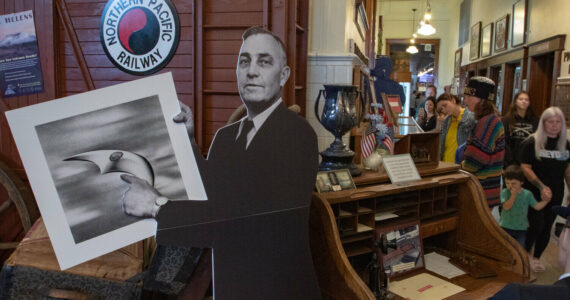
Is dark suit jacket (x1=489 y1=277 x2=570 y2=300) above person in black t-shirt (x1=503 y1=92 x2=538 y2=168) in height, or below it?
below

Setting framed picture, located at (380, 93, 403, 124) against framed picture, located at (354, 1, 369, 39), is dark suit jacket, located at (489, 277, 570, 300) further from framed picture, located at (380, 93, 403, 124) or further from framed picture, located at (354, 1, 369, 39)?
framed picture, located at (354, 1, 369, 39)

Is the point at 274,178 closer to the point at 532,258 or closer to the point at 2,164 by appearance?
the point at 2,164

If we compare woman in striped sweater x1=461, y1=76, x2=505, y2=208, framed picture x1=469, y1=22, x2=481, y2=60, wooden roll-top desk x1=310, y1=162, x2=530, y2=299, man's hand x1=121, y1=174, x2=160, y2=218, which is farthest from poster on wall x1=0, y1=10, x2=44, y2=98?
framed picture x1=469, y1=22, x2=481, y2=60

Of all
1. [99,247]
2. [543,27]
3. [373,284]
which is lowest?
[373,284]

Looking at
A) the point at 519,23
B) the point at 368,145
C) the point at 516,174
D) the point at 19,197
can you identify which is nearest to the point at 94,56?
the point at 19,197

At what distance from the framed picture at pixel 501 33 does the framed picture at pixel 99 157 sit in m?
8.45

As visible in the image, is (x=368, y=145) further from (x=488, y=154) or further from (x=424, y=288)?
(x=488, y=154)

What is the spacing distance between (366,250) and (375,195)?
25 centimetres

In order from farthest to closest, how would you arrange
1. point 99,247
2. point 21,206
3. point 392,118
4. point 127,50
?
1. point 392,118
2. point 21,206
3. point 127,50
4. point 99,247

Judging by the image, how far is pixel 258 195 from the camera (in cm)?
166

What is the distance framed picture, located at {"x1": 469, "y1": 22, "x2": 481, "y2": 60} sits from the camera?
10.7 m

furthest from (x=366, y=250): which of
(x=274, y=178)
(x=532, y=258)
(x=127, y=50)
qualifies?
(x=532, y=258)

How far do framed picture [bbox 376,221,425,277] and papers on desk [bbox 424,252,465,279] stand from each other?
0.07 metres

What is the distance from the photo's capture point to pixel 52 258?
66.6 inches
